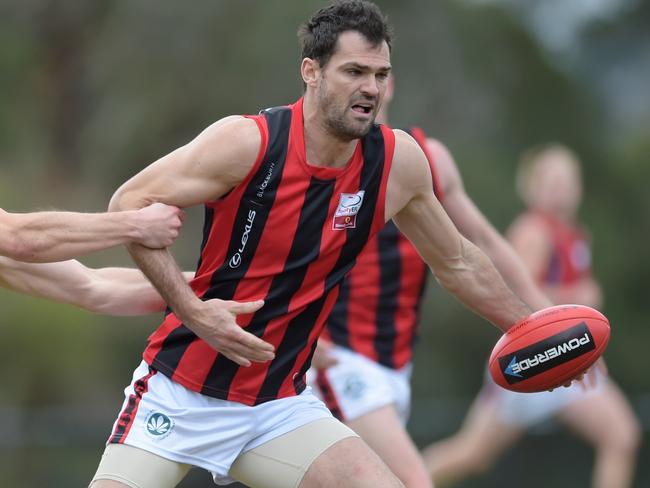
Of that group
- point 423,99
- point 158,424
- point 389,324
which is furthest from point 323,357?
point 423,99

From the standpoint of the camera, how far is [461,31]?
17.2 m

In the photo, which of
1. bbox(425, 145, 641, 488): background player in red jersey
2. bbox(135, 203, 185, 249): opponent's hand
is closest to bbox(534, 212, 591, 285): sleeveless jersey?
bbox(425, 145, 641, 488): background player in red jersey

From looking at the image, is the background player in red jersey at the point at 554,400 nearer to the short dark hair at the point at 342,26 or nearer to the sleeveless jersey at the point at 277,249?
the sleeveless jersey at the point at 277,249

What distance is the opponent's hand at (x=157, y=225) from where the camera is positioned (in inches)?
177

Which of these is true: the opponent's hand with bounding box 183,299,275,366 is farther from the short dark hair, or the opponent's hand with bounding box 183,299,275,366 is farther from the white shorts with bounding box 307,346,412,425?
the white shorts with bounding box 307,346,412,425

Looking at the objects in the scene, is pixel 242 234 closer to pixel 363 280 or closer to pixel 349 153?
pixel 349 153

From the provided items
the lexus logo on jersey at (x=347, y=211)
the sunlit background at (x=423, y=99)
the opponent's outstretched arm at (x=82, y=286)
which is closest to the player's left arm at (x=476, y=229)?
the lexus logo on jersey at (x=347, y=211)

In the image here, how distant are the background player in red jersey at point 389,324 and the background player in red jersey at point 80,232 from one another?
1.77 m

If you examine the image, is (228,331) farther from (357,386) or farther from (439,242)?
(357,386)

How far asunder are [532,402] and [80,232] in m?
4.86

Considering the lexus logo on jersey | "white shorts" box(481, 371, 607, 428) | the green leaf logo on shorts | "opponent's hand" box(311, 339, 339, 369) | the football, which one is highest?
the lexus logo on jersey

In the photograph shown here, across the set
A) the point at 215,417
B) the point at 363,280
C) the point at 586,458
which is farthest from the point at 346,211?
the point at 586,458

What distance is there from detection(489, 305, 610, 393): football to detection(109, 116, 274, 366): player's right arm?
1.06 metres

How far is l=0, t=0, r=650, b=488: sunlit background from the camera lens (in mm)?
16156
